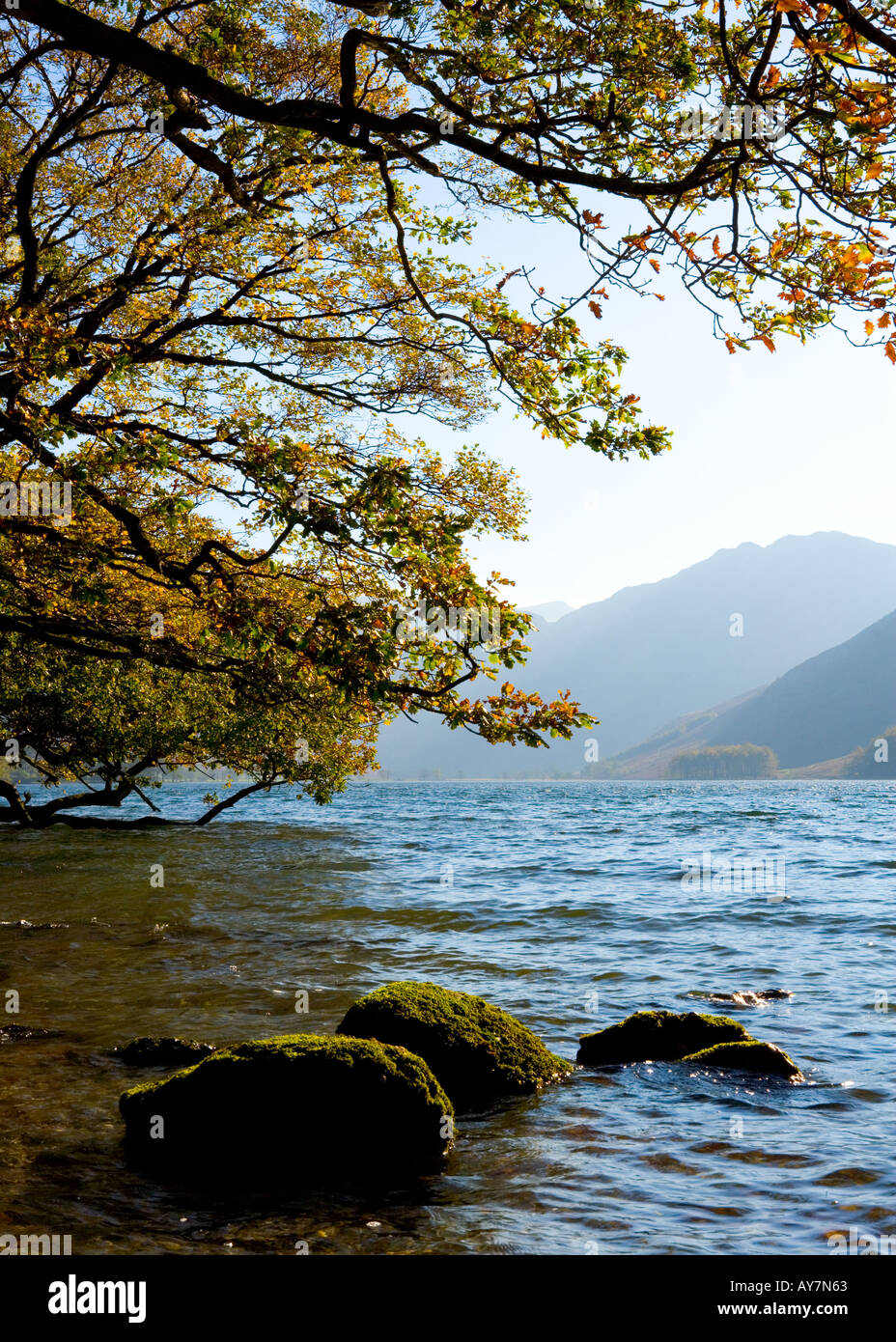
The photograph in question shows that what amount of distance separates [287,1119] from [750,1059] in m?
6.27

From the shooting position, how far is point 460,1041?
36.7ft

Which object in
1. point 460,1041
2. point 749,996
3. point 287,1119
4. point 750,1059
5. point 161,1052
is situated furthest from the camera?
point 749,996

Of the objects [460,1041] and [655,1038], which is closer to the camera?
[460,1041]

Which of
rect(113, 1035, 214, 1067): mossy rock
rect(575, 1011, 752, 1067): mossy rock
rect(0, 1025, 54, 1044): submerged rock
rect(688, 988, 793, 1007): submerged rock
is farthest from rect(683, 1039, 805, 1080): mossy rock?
rect(0, 1025, 54, 1044): submerged rock

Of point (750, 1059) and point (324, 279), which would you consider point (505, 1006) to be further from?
point (324, 279)

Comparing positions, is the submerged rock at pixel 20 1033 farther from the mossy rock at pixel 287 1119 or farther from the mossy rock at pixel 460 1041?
the mossy rock at pixel 460 1041

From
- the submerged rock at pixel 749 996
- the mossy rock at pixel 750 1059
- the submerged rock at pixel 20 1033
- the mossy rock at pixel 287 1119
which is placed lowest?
the submerged rock at pixel 749 996

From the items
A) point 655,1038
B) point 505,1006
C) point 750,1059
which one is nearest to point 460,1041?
point 655,1038

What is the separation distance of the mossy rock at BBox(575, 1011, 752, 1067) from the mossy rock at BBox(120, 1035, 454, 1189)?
381cm

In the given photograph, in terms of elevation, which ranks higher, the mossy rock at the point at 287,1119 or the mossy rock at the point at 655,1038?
the mossy rock at the point at 287,1119

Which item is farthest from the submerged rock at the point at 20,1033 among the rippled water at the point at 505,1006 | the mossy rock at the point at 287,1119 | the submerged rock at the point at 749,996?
the submerged rock at the point at 749,996

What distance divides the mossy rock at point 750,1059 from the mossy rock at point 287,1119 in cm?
448

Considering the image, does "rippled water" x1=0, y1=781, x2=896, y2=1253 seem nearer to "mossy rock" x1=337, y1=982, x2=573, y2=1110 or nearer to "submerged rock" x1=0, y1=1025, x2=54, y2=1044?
"submerged rock" x1=0, y1=1025, x2=54, y2=1044

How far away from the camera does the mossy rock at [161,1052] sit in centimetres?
1148
